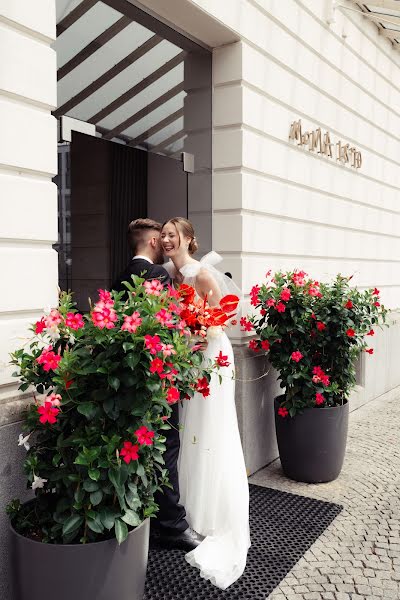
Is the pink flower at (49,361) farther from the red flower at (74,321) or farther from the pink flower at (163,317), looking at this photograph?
the pink flower at (163,317)

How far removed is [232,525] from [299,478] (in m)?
1.44

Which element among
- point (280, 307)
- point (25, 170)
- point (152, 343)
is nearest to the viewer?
point (152, 343)

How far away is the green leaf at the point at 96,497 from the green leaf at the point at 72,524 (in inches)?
4.3

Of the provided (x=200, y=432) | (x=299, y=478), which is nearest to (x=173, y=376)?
(x=200, y=432)

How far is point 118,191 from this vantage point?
15.1 ft

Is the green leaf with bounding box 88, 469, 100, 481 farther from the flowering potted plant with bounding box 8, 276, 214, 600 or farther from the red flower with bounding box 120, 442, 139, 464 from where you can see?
the red flower with bounding box 120, 442, 139, 464

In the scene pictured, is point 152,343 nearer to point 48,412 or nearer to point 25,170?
point 48,412

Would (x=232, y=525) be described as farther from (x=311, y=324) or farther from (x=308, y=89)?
(x=308, y=89)

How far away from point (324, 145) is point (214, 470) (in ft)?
13.6

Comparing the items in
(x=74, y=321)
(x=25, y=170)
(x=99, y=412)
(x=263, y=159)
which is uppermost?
(x=263, y=159)

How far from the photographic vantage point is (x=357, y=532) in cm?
403

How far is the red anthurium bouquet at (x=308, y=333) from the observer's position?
15.9ft

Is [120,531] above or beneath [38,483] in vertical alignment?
beneath

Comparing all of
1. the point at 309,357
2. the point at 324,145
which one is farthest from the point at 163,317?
the point at 324,145
